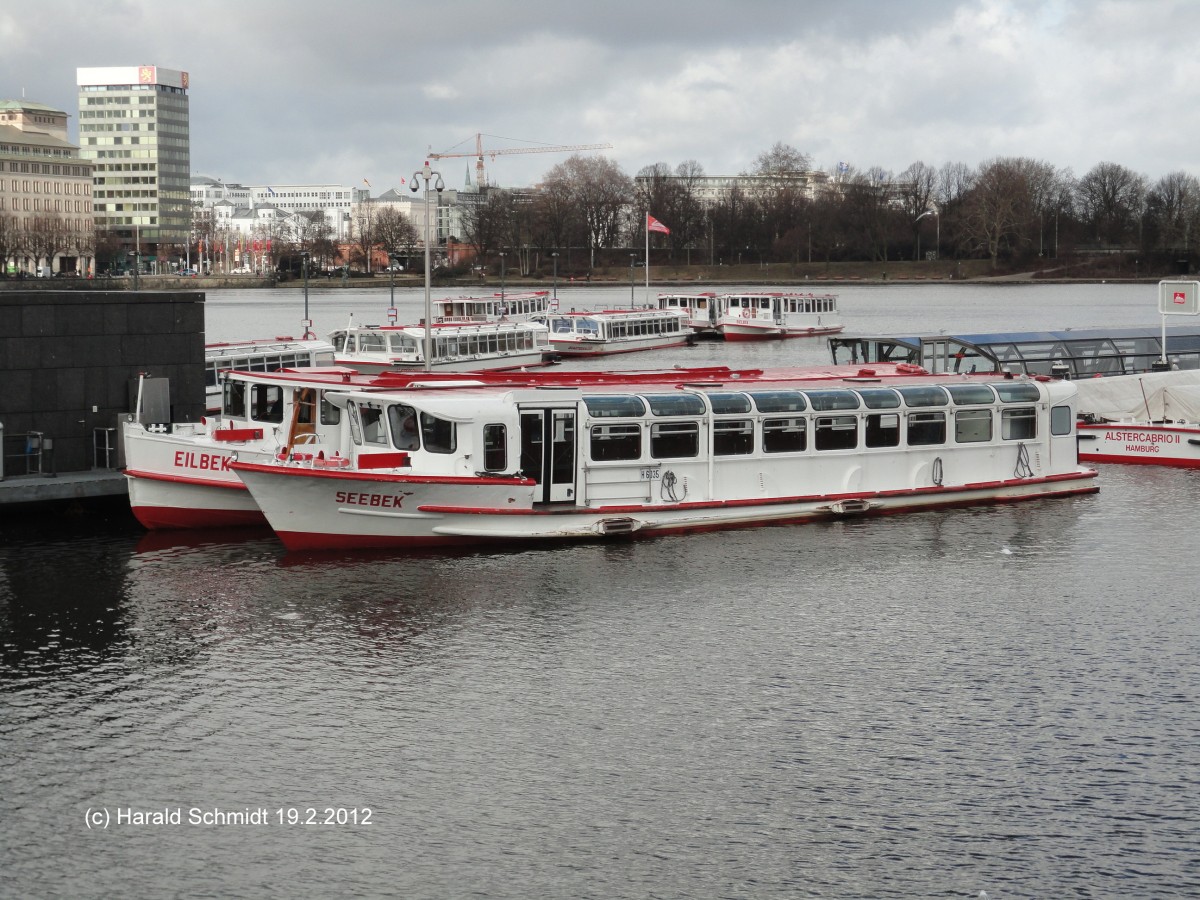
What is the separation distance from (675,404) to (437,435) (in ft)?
20.6

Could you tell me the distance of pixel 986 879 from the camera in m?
20.2

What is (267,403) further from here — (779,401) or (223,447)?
(779,401)

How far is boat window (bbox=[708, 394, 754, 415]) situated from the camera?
130ft

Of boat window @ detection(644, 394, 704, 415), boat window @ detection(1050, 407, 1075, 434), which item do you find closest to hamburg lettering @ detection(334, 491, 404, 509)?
→ boat window @ detection(644, 394, 704, 415)

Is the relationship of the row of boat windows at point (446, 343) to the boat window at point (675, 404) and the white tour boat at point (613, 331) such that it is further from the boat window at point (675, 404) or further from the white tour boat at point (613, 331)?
the boat window at point (675, 404)

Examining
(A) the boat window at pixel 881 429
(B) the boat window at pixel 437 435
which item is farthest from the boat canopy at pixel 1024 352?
(B) the boat window at pixel 437 435

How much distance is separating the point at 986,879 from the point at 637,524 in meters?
19.1

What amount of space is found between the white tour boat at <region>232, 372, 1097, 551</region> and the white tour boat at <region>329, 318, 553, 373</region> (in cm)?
4134

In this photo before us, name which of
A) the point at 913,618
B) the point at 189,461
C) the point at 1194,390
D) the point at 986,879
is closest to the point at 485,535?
the point at 189,461

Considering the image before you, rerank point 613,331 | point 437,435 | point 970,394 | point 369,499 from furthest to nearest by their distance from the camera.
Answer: point 613,331 < point 970,394 < point 437,435 < point 369,499

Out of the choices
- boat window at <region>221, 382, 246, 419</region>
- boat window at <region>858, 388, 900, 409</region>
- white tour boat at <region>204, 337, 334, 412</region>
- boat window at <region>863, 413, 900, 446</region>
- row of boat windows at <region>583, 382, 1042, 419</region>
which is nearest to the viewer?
row of boat windows at <region>583, 382, 1042, 419</region>

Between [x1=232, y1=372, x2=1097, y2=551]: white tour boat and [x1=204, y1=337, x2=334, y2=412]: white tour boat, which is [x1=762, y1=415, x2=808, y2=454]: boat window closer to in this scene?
[x1=232, y1=372, x2=1097, y2=551]: white tour boat

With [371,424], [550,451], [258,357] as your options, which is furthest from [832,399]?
[258,357]

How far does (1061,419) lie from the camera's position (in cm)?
4528
